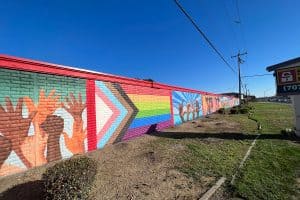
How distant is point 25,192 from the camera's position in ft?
16.3

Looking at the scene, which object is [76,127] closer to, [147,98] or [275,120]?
[147,98]

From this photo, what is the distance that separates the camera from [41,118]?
683cm

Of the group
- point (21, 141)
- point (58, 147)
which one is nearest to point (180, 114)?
point (58, 147)

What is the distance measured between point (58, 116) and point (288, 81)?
11.3m

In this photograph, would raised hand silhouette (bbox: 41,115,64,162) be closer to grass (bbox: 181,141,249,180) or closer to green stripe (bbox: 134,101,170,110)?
grass (bbox: 181,141,249,180)

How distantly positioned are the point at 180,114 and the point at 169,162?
1247 centimetres

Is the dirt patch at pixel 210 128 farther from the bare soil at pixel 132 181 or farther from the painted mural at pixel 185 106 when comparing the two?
the bare soil at pixel 132 181

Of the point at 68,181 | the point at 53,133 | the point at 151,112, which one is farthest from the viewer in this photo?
the point at 151,112

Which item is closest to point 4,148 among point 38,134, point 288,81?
point 38,134

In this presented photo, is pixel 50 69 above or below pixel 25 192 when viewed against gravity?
above

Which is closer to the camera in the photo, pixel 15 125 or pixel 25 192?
pixel 25 192

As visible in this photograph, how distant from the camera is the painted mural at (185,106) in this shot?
18.6m

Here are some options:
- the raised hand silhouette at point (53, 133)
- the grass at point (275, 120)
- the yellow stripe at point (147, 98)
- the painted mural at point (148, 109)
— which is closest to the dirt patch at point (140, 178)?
the raised hand silhouette at point (53, 133)

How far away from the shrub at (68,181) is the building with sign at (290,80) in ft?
37.5
